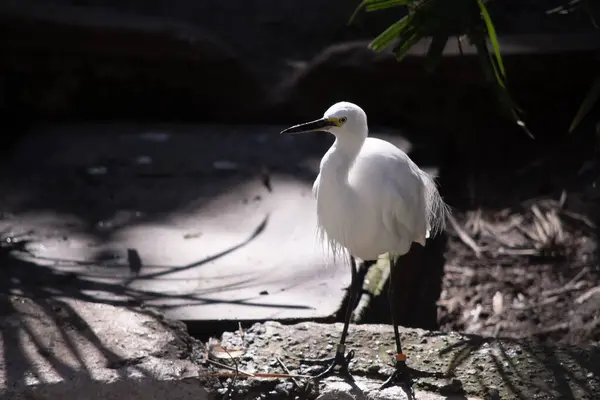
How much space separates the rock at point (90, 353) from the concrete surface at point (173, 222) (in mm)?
235

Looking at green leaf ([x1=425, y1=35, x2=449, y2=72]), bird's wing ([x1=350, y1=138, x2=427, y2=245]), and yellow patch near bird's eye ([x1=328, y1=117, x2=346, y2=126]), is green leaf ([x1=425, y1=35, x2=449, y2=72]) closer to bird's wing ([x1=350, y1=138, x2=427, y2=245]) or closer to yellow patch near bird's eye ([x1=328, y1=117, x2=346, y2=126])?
bird's wing ([x1=350, y1=138, x2=427, y2=245])

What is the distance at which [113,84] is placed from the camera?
16.4ft

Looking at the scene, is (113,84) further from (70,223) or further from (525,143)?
(525,143)

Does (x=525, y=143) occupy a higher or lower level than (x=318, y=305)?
higher

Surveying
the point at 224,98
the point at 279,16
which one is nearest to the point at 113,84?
the point at 224,98

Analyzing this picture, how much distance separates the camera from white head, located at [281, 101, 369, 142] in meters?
2.17

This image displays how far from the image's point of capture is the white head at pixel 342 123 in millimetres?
2172

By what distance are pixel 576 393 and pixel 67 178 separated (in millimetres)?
2628

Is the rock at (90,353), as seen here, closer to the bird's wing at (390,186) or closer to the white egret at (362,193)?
the white egret at (362,193)

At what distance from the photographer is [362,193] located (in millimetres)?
2240

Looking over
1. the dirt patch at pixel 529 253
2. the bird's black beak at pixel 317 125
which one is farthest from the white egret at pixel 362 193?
the dirt patch at pixel 529 253

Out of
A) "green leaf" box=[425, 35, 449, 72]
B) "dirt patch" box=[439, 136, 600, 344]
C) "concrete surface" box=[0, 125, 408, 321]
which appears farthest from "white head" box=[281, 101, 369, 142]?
"dirt patch" box=[439, 136, 600, 344]

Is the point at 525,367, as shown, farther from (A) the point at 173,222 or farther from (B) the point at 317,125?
(A) the point at 173,222

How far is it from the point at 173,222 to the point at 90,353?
1277 mm
